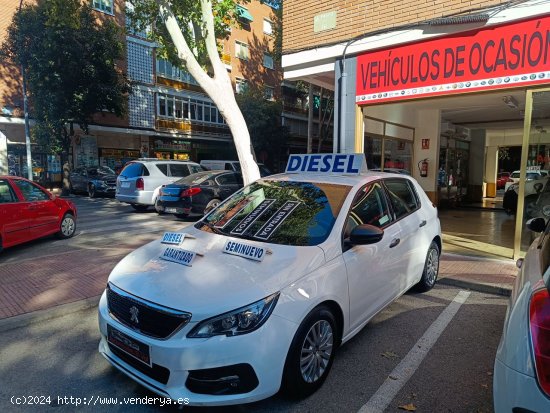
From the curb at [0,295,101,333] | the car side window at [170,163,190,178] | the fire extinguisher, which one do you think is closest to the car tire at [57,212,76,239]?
the curb at [0,295,101,333]

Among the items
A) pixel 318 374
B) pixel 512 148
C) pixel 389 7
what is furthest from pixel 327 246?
pixel 512 148

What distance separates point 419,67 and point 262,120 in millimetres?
22951

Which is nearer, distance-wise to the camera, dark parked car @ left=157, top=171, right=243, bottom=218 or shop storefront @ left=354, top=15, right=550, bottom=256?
shop storefront @ left=354, top=15, right=550, bottom=256

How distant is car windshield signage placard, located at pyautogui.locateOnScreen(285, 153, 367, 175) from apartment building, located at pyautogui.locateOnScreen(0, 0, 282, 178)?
20097mm

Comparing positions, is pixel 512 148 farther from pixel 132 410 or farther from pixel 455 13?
pixel 132 410

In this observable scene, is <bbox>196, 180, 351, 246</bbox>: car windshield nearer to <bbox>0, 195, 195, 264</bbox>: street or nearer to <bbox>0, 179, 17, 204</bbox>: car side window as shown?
<bbox>0, 195, 195, 264</bbox>: street

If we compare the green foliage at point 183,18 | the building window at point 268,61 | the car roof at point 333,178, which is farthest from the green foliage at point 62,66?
the building window at point 268,61

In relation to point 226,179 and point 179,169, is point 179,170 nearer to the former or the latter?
point 179,169

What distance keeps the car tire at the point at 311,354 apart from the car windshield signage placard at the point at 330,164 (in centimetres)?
187

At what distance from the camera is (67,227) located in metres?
8.38

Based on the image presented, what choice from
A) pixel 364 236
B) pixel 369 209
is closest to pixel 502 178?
pixel 369 209

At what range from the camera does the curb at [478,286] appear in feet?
17.1

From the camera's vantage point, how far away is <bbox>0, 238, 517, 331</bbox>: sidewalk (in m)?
4.41

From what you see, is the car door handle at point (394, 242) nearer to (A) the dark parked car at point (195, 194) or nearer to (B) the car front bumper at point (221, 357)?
(B) the car front bumper at point (221, 357)
